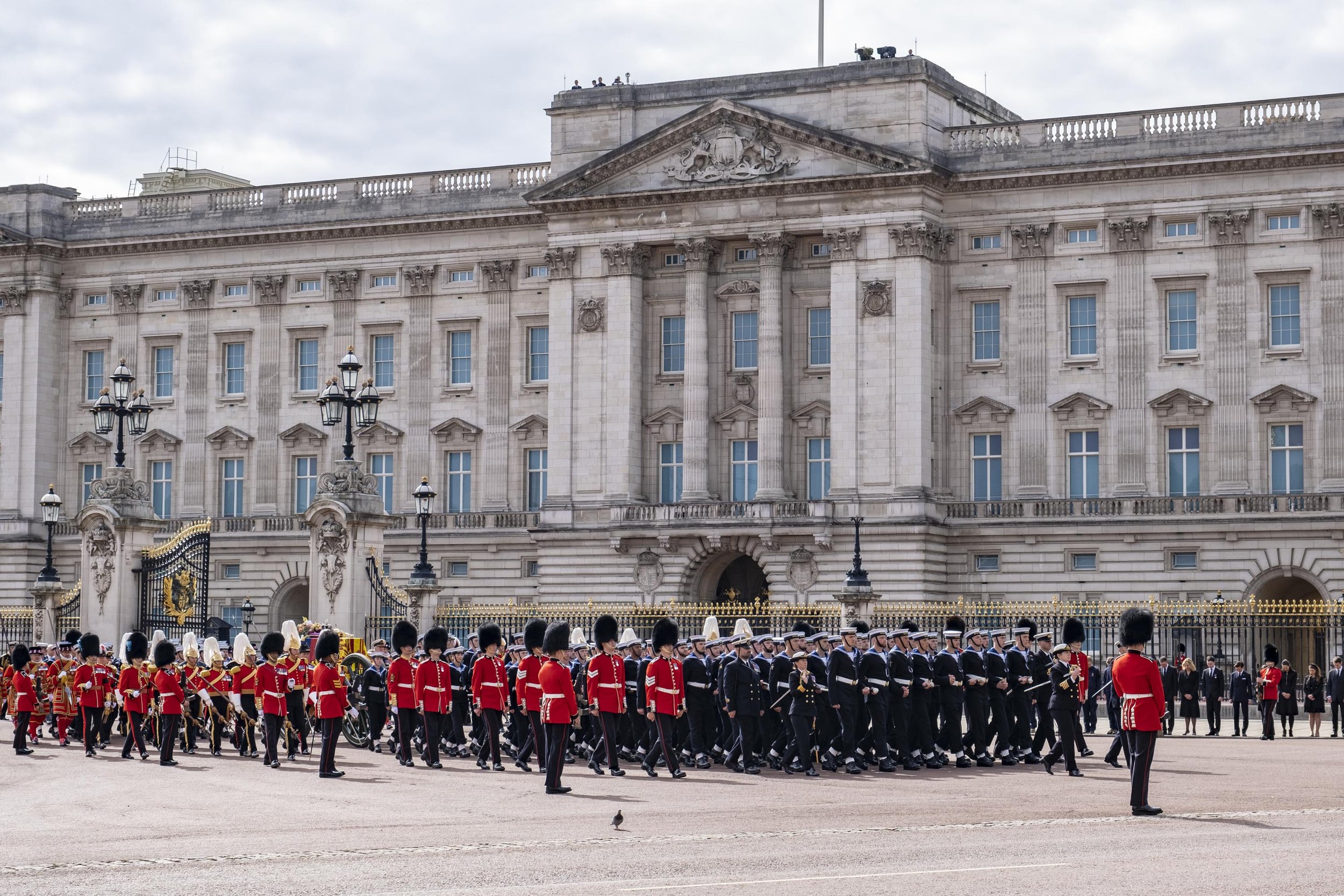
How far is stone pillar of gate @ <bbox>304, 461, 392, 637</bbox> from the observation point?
35.9 meters

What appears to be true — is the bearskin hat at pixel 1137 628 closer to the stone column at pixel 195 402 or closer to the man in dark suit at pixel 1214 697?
the man in dark suit at pixel 1214 697

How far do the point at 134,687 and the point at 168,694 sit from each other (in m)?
1.13

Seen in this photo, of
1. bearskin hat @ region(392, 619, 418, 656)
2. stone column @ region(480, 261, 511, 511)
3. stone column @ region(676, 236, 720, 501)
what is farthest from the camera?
stone column @ region(480, 261, 511, 511)

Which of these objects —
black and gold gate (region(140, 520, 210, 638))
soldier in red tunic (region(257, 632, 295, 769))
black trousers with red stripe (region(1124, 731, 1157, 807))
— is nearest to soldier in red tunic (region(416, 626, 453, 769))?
soldier in red tunic (region(257, 632, 295, 769))

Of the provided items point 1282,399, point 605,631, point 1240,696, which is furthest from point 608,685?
point 1282,399

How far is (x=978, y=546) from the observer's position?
54.3m

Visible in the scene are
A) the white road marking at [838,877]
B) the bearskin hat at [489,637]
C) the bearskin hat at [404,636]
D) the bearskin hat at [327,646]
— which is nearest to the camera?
the white road marking at [838,877]

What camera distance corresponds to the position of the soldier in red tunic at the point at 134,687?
29562 millimetres

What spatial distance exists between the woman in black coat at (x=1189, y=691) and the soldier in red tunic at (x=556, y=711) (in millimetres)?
15399

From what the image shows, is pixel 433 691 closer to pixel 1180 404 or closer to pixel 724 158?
pixel 1180 404

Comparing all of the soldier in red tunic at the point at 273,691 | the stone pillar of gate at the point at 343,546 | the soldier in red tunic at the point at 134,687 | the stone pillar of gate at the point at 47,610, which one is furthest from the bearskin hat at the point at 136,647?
the stone pillar of gate at the point at 47,610

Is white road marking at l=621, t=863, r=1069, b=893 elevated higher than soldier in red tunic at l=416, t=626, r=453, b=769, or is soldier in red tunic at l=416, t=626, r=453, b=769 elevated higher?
soldier in red tunic at l=416, t=626, r=453, b=769

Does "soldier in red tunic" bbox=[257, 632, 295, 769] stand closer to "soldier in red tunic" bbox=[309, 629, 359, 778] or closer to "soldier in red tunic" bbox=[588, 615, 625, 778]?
"soldier in red tunic" bbox=[309, 629, 359, 778]

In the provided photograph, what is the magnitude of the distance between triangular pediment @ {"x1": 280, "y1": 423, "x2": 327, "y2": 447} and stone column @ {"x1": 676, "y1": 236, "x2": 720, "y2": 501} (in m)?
11.4
